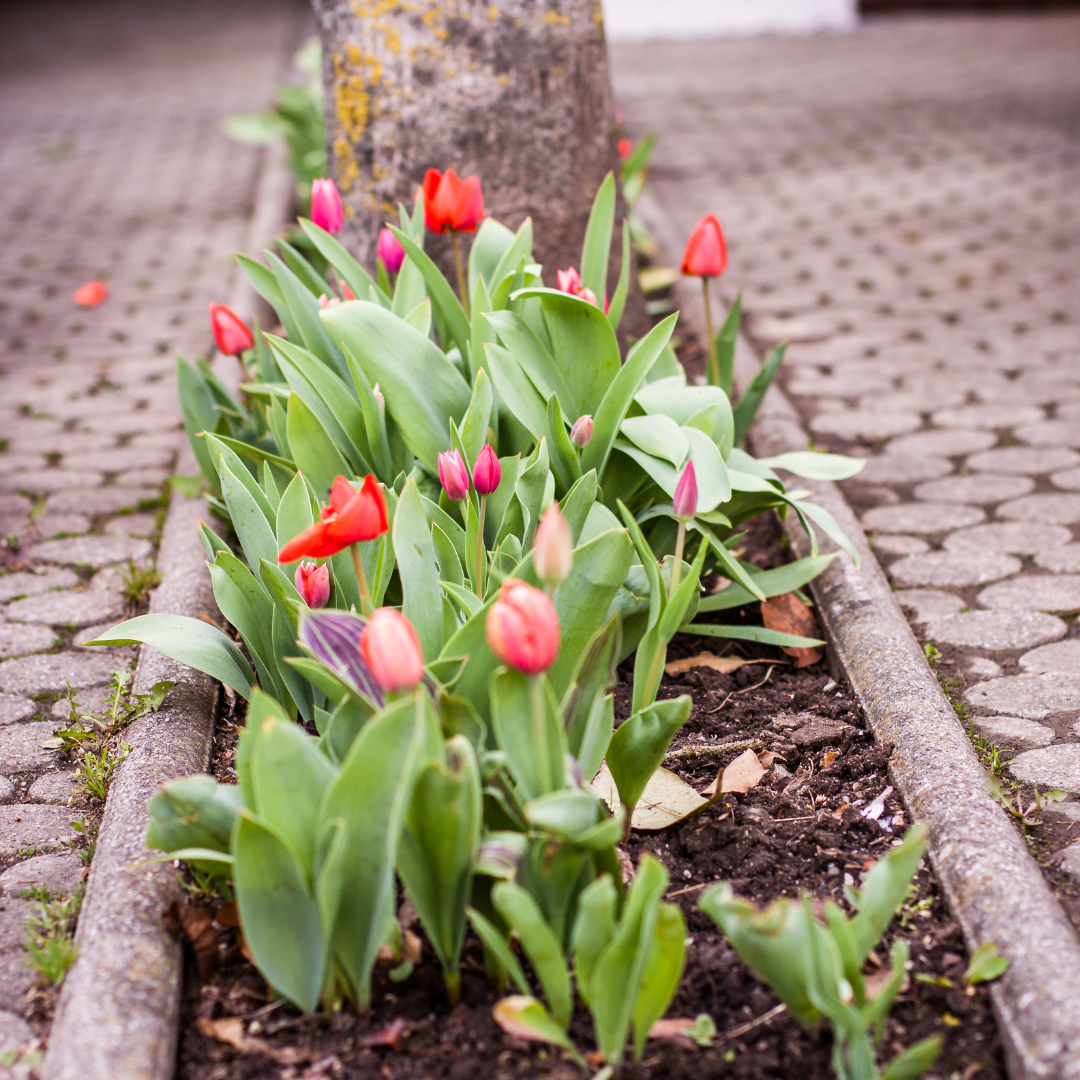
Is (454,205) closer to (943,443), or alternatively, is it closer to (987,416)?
(943,443)

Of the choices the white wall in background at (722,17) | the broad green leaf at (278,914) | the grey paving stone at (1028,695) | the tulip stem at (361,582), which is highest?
the white wall in background at (722,17)

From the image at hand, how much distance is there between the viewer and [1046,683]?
218 cm

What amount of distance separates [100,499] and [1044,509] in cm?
261

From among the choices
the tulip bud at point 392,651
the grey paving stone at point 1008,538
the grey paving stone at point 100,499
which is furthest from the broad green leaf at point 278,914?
the grey paving stone at point 100,499

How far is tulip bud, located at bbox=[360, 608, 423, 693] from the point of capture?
47.5 inches

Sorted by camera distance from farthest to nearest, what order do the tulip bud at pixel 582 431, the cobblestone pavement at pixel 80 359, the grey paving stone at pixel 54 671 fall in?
the grey paving stone at pixel 54 671 < the cobblestone pavement at pixel 80 359 < the tulip bud at pixel 582 431

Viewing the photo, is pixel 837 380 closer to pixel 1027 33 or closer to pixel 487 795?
pixel 487 795

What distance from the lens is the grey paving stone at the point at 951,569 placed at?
2594 millimetres

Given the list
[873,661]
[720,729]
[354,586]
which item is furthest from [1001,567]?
[354,586]

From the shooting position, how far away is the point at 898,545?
2.76 metres

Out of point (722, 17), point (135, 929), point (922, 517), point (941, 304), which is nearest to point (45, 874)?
point (135, 929)

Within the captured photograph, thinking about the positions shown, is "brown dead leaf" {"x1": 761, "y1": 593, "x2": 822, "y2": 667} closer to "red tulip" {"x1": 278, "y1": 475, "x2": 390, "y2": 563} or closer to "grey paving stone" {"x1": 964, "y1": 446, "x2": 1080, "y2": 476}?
"grey paving stone" {"x1": 964, "y1": 446, "x2": 1080, "y2": 476}

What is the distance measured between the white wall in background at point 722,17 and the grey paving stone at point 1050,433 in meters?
10.8

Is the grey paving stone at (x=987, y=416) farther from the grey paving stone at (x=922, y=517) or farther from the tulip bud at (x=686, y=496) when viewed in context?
the tulip bud at (x=686, y=496)
